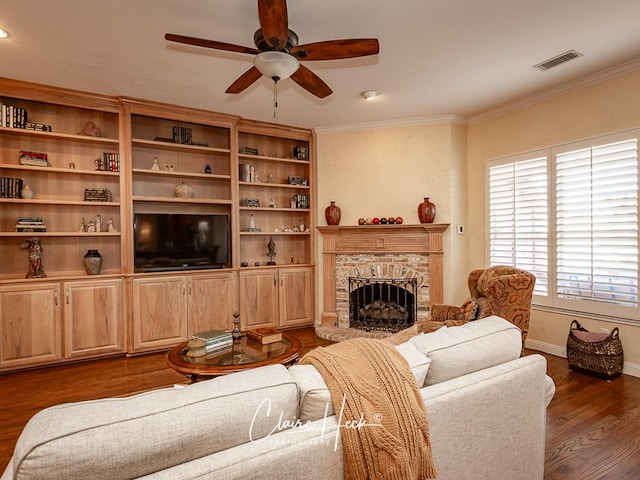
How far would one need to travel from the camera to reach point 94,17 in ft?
8.59

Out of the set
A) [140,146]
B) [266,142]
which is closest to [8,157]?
[140,146]

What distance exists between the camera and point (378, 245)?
501cm

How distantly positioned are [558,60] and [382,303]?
326cm

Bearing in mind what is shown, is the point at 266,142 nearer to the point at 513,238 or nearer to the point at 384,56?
the point at 384,56

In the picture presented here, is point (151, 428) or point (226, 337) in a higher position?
point (151, 428)

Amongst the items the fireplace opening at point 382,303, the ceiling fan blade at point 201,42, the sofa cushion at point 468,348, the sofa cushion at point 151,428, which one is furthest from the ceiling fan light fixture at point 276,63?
the fireplace opening at point 382,303

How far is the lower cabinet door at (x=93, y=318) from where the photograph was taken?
152 inches

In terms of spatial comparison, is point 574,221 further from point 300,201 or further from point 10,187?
point 10,187

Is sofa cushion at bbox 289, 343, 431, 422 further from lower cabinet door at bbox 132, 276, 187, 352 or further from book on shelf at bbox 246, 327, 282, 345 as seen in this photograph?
lower cabinet door at bbox 132, 276, 187, 352

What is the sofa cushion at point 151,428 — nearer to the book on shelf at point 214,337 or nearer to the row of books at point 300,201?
the book on shelf at point 214,337

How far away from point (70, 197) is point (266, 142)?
259 cm

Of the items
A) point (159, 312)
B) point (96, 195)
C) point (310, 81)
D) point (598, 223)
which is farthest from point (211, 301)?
point (598, 223)

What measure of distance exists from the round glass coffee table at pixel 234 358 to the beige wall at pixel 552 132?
116 inches

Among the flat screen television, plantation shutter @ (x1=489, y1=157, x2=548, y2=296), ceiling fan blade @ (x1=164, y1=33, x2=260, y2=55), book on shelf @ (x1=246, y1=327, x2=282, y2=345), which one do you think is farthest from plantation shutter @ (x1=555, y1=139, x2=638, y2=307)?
the flat screen television
